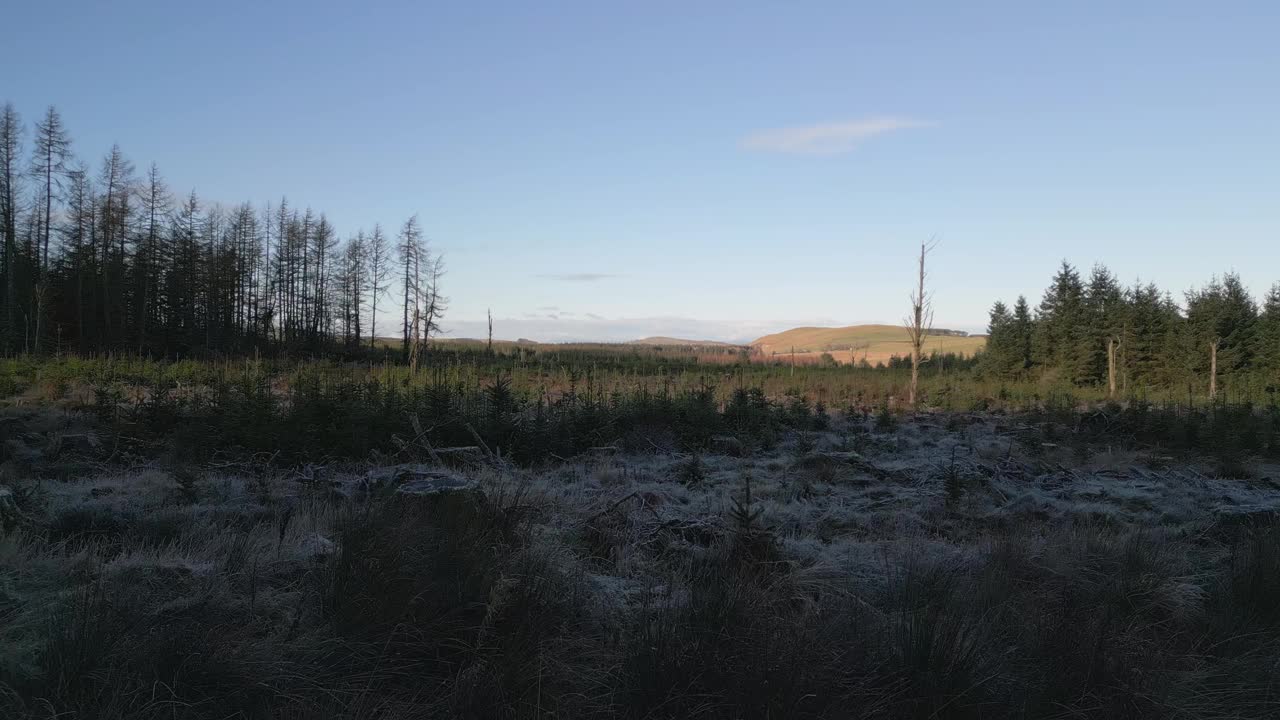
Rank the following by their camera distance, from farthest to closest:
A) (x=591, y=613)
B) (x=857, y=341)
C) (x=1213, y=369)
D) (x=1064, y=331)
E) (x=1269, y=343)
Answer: (x=857, y=341)
(x=1064, y=331)
(x=1269, y=343)
(x=1213, y=369)
(x=591, y=613)

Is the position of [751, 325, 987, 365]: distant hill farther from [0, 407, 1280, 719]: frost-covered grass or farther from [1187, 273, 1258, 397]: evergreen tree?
[0, 407, 1280, 719]: frost-covered grass

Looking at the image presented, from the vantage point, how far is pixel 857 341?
118 m

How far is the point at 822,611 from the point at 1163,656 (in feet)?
5.37

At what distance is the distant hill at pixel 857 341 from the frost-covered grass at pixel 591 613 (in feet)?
275

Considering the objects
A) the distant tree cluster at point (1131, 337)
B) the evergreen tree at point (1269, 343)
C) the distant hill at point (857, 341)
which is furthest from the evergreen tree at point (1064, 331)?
the distant hill at point (857, 341)

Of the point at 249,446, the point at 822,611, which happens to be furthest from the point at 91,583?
the point at 249,446

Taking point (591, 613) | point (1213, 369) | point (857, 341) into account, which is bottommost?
point (591, 613)

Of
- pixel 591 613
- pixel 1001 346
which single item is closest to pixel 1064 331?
pixel 1001 346

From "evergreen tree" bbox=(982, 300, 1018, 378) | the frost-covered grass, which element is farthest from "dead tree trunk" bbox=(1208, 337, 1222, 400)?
the frost-covered grass

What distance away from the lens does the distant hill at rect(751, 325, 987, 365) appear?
93500 millimetres

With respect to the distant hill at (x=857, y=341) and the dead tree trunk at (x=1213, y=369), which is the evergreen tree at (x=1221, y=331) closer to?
the dead tree trunk at (x=1213, y=369)

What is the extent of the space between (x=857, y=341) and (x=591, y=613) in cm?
11865

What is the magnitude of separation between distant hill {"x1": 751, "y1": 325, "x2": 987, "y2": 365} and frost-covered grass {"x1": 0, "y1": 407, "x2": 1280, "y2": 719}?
275 ft

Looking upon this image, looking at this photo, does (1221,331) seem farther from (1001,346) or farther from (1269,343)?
(1001,346)
